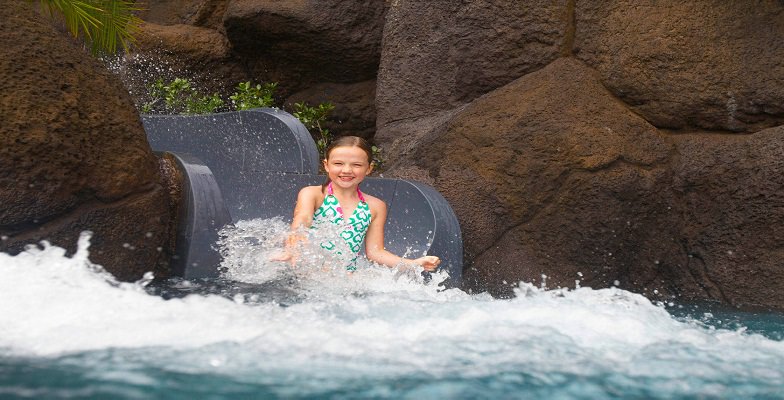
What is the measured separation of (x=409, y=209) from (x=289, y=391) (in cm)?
268

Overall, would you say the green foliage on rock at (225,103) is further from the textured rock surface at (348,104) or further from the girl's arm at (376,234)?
the girl's arm at (376,234)

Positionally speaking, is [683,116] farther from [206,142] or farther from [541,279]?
[206,142]

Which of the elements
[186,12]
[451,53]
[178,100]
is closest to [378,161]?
[451,53]

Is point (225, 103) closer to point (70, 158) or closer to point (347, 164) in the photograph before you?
point (347, 164)

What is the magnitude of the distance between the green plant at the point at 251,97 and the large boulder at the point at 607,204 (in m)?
2.84

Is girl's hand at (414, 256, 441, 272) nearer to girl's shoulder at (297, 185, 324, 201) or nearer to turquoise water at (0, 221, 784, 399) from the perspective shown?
turquoise water at (0, 221, 784, 399)

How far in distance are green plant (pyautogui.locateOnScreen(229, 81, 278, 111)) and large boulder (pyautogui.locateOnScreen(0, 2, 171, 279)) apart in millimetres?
3182

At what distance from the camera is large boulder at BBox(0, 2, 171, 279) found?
3609mm

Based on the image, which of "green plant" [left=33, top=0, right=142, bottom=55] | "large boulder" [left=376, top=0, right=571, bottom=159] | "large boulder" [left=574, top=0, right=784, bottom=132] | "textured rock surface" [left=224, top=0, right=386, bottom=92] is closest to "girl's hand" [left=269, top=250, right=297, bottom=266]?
"large boulder" [left=376, top=0, right=571, bottom=159]

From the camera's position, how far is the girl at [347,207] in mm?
4434

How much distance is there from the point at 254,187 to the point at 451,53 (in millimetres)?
1575

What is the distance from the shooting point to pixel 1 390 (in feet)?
7.13

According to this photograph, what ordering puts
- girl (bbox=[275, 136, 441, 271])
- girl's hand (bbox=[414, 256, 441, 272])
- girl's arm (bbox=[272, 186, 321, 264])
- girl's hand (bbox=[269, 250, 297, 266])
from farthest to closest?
girl (bbox=[275, 136, 441, 271]), girl's arm (bbox=[272, 186, 321, 264]), girl's hand (bbox=[414, 256, 441, 272]), girl's hand (bbox=[269, 250, 297, 266])

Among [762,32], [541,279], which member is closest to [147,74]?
[541,279]
